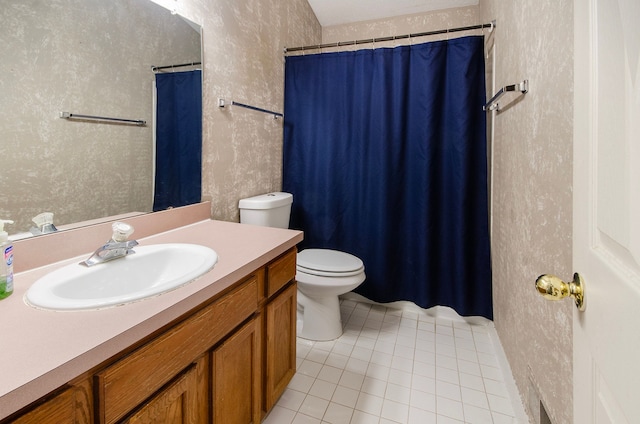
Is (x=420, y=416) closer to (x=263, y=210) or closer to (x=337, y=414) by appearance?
(x=337, y=414)

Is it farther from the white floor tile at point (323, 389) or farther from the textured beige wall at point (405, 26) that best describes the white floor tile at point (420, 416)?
Answer: the textured beige wall at point (405, 26)

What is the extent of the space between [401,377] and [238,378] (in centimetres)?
95

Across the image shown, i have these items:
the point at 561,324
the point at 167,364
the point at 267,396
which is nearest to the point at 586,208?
the point at 561,324

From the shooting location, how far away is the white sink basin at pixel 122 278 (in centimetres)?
70

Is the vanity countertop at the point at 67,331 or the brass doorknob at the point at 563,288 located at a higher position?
the brass doorknob at the point at 563,288

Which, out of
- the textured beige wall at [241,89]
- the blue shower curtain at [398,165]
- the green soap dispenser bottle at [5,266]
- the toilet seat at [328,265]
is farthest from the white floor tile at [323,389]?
the green soap dispenser bottle at [5,266]

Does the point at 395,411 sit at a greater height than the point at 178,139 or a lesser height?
lesser

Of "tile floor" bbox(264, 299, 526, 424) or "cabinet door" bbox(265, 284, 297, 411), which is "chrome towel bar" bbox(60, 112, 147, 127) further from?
"tile floor" bbox(264, 299, 526, 424)

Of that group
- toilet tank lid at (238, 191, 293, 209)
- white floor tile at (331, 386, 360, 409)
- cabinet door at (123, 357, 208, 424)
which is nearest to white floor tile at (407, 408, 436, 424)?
white floor tile at (331, 386, 360, 409)

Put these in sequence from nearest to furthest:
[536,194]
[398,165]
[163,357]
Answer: [163,357] < [536,194] < [398,165]

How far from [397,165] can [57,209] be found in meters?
1.81

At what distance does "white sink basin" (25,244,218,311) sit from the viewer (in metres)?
0.70

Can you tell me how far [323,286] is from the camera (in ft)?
5.94

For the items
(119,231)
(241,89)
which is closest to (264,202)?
(241,89)
